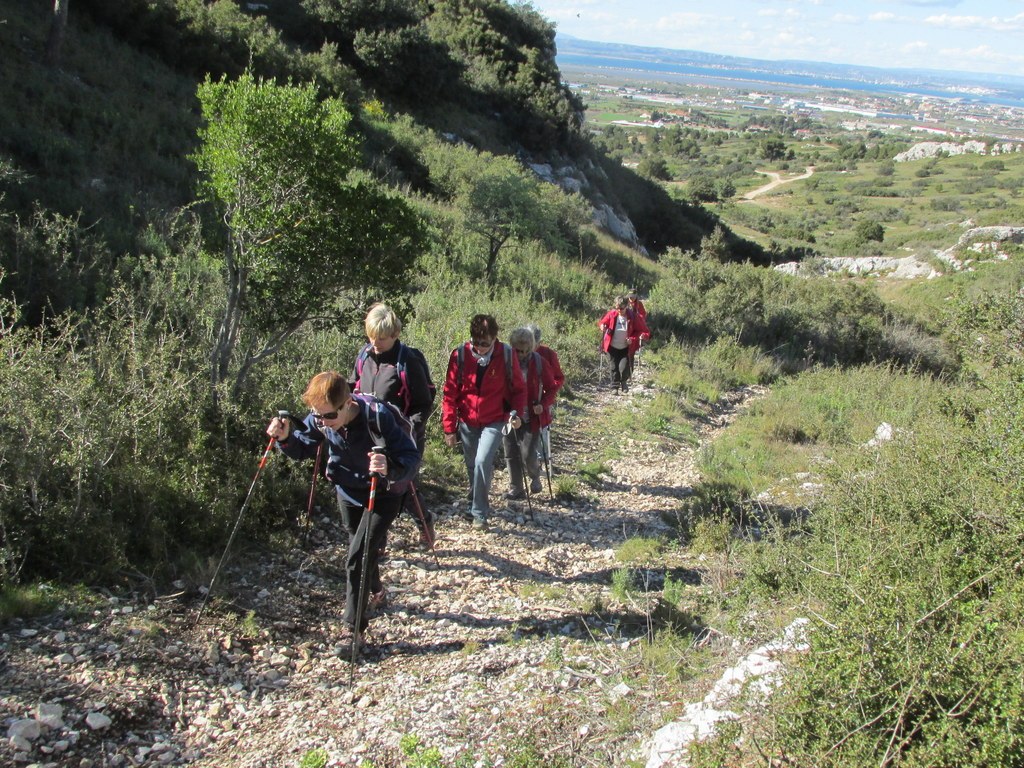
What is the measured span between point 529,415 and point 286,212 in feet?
8.71

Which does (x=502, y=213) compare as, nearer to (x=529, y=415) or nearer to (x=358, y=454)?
(x=529, y=415)

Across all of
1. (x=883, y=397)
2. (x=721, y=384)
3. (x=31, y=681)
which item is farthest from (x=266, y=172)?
(x=883, y=397)

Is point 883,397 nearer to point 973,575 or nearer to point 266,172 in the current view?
point 973,575

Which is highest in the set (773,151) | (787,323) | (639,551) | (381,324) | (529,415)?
(773,151)

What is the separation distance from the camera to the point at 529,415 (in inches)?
249

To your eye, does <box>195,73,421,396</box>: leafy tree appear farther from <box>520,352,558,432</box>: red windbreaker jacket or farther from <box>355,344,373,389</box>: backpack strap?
<box>520,352,558,432</box>: red windbreaker jacket

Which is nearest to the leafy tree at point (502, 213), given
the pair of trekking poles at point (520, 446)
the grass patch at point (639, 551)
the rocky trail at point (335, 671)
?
the pair of trekking poles at point (520, 446)

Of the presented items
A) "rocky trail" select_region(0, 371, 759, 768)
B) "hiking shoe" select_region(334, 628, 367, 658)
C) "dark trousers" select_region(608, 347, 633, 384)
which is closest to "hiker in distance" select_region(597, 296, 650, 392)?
"dark trousers" select_region(608, 347, 633, 384)

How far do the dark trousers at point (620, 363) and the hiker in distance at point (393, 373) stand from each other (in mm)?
5234

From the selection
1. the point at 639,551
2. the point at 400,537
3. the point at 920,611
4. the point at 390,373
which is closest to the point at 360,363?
the point at 390,373

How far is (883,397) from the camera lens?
Answer: 11070mm

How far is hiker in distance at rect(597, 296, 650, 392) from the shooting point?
9.62 metres

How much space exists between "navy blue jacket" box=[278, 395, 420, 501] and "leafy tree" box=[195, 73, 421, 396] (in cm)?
189

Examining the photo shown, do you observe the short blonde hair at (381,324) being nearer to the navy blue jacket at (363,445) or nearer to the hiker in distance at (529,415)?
the navy blue jacket at (363,445)
